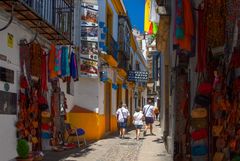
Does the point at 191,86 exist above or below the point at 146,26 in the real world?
below

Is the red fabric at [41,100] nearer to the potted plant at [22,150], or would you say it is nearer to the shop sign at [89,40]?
the potted plant at [22,150]

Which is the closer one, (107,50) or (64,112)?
(64,112)

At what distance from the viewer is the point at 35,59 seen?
12.3 m

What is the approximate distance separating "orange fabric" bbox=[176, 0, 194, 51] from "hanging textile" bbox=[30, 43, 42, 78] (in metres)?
4.97

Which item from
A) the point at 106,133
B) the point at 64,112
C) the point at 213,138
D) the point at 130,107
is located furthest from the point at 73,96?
the point at 130,107

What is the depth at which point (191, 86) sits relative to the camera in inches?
372

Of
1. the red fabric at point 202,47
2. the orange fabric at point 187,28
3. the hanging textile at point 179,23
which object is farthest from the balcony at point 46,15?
the red fabric at point 202,47

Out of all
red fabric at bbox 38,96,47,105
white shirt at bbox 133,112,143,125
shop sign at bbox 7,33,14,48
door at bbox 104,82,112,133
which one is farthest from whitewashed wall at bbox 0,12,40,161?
door at bbox 104,82,112,133

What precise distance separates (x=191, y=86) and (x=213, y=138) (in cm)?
247

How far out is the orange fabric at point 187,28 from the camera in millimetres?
8172

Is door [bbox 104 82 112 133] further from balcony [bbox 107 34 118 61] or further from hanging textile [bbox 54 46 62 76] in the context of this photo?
hanging textile [bbox 54 46 62 76]

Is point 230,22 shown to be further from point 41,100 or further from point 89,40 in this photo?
point 89,40

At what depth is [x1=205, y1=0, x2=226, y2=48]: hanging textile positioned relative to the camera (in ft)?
21.9

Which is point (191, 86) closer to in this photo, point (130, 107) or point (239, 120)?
point (239, 120)
